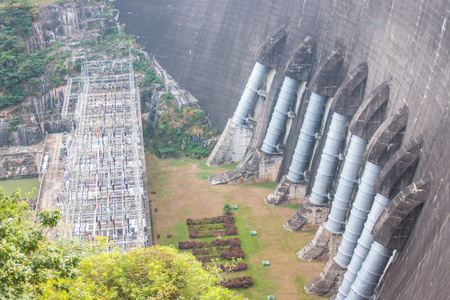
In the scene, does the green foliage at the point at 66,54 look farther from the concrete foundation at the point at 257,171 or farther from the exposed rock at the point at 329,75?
the exposed rock at the point at 329,75

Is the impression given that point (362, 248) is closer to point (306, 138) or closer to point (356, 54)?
point (306, 138)

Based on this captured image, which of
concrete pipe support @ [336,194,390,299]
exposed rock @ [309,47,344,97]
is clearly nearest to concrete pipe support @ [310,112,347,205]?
exposed rock @ [309,47,344,97]

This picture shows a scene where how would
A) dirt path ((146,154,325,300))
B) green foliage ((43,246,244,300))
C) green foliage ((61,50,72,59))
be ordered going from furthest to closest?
green foliage ((61,50,72,59)) < dirt path ((146,154,325,300)) < green foliage ((43,246,244,300))

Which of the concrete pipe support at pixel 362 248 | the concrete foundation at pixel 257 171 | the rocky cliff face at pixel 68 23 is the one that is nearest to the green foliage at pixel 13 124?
the rocky cliff face at pixel 68 23

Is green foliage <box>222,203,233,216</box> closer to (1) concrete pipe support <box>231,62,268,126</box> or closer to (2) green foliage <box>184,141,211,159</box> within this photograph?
(1) concrete pipe support <box>231,62,268,126</box>

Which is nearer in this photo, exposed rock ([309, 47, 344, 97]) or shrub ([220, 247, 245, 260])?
shrub ([220, 247, 245, 260])

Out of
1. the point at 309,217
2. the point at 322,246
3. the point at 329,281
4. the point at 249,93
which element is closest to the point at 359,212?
the point at 329,281

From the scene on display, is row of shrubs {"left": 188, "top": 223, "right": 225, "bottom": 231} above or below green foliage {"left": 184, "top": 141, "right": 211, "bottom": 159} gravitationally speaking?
below

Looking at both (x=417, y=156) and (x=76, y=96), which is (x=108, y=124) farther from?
(x=417, y=156)
